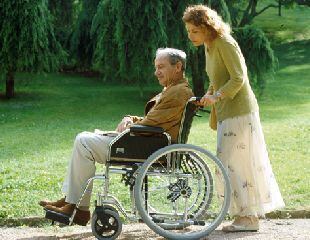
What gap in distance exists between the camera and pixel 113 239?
4770mm

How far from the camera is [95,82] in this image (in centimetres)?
2234

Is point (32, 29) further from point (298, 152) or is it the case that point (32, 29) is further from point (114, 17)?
point (298, 152)

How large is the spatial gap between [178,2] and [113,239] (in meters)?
12.4

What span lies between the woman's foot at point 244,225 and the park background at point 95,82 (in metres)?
1.84

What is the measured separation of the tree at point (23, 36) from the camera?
16828 millimetres

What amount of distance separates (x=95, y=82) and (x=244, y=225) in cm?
1757

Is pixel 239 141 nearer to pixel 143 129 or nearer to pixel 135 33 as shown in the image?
pixel 143 129

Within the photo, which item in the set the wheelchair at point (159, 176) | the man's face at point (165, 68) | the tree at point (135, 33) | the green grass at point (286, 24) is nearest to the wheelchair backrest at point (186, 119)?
the wheelchair at point (159, 176)

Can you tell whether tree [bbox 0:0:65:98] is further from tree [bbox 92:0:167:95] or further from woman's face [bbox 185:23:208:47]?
woman's face [bbox 185:23:208:47]

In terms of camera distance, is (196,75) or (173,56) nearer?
(173,56)

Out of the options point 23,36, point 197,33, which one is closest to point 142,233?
point 197,33

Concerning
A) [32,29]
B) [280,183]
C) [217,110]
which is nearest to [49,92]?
[32,29]

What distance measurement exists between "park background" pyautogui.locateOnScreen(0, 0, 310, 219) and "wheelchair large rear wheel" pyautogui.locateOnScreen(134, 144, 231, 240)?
2.05 m

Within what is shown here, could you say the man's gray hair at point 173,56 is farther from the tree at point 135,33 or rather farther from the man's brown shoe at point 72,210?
the tree at point 135,33
